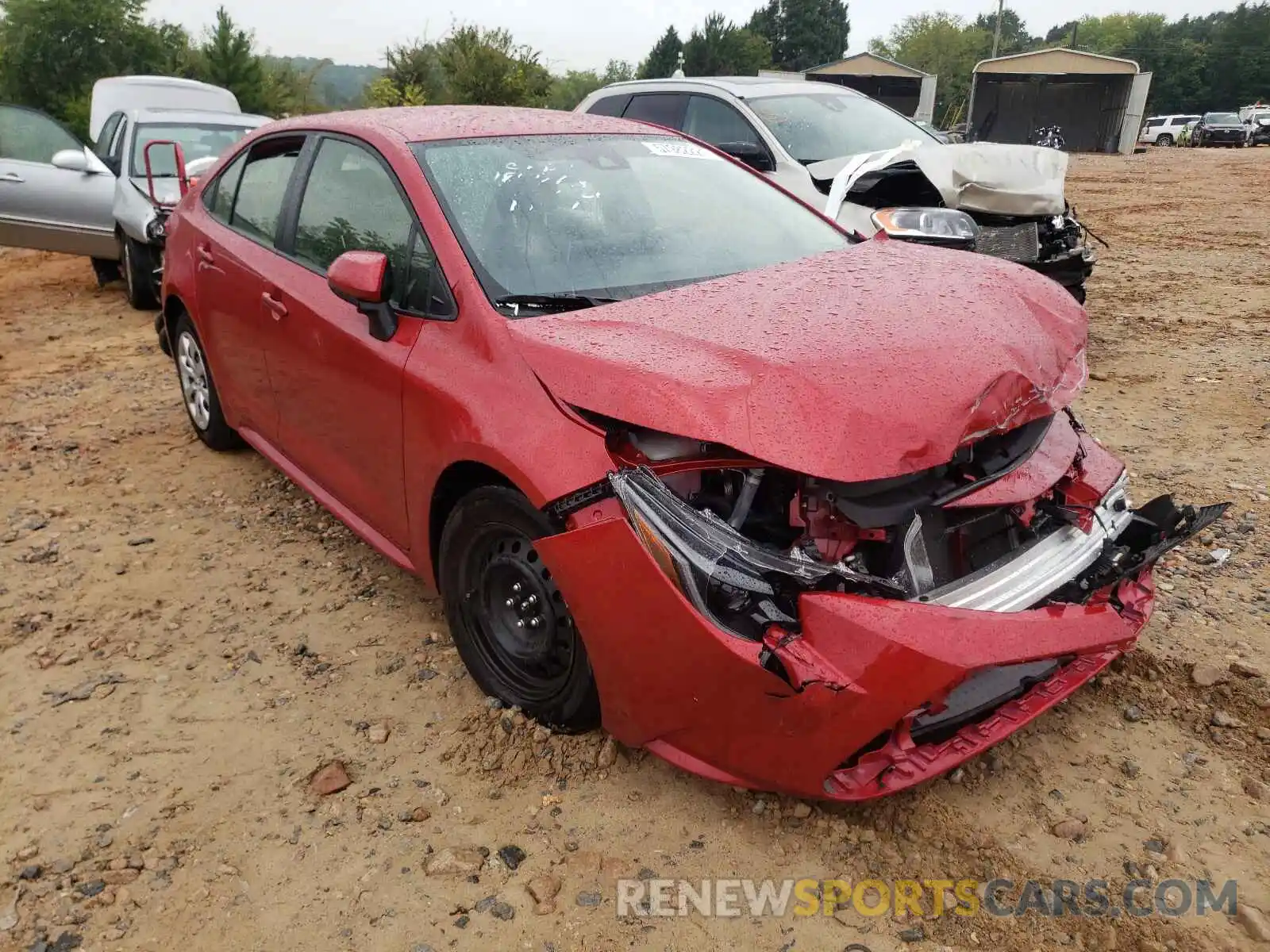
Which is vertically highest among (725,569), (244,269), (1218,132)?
(1218,132)

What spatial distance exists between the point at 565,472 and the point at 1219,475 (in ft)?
11.2

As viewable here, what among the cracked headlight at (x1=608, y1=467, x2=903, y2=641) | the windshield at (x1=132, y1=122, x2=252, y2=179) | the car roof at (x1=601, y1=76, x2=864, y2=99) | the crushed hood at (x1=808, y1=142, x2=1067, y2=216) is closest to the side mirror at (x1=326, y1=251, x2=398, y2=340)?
the cracked headlight at (x1=608, y1=467, x2=903, y2=641)

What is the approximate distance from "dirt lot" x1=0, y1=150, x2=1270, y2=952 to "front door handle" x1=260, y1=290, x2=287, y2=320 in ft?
3.37

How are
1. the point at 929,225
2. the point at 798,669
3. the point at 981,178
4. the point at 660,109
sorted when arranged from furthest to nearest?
the point at 660,109 < the point at 981,178 < the point at 929,225 < the point at 798,669

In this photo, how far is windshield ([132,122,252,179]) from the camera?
26.7 feet

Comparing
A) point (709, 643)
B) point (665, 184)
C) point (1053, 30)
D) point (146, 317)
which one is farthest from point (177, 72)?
point (1053, 30)

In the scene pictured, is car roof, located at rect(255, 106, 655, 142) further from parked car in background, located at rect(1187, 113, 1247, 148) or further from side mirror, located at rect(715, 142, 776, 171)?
parked car in background, located at rect(1187, 113, 1247, 148)

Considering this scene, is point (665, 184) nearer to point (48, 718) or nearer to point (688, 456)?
point (688, 456)

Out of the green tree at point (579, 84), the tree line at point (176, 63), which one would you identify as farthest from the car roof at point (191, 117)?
the green tree at point (579, 84)

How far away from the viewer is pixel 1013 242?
5.79 meters

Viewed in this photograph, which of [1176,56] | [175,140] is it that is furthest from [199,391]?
[1176,56]

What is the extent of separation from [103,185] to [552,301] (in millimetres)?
7382

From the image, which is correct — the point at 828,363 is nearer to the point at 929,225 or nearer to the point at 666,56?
the point at 929,225

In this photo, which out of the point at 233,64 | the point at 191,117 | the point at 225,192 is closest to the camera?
the point at 225,192
